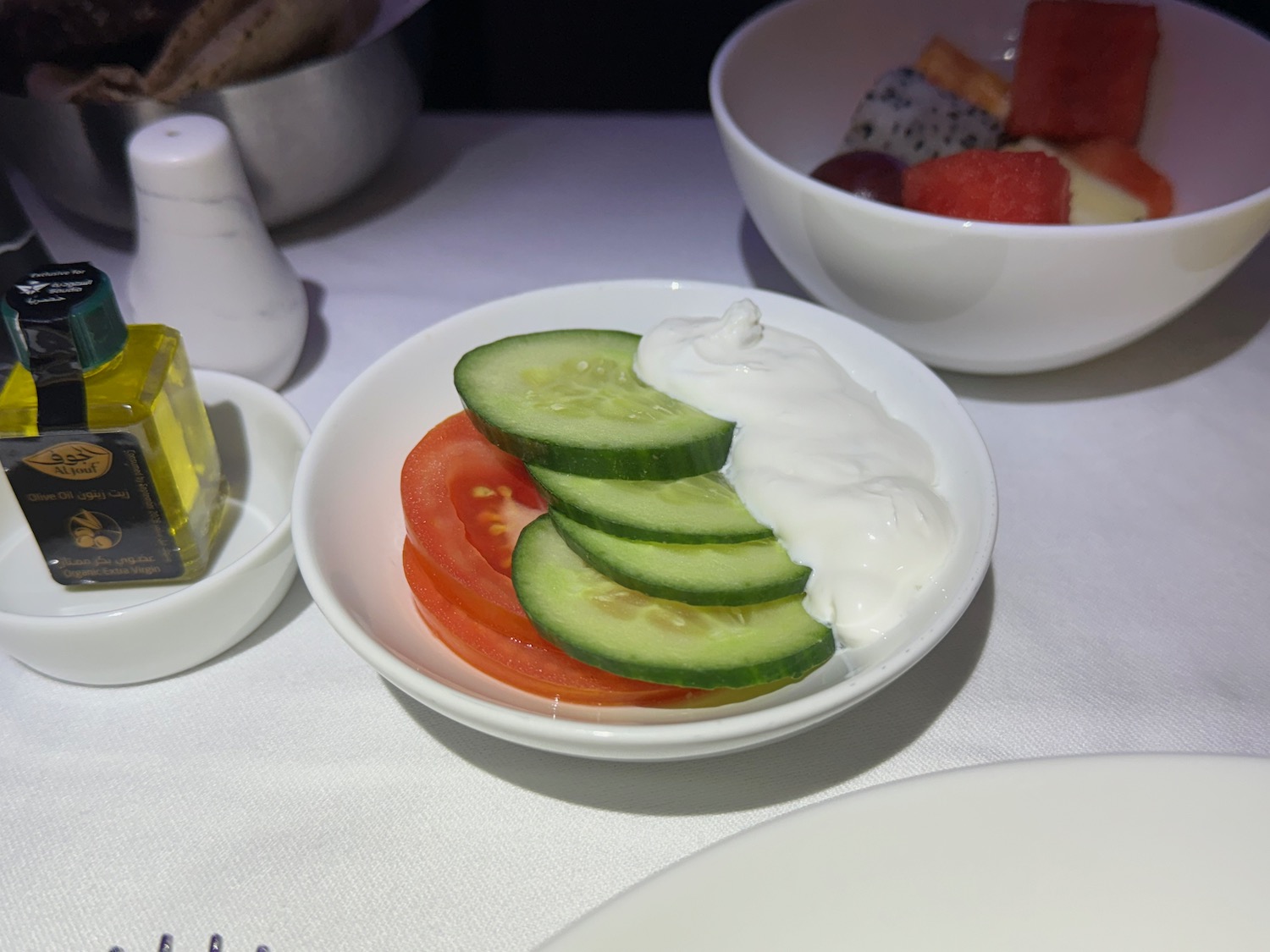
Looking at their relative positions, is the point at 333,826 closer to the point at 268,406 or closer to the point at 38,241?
the point at 268,406

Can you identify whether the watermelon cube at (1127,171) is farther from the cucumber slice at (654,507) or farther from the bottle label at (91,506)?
the bottle label at (91,506)

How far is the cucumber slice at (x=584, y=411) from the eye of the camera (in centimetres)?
90

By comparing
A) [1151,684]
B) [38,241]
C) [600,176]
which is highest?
[38,241]

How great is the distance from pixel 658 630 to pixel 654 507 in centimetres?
12

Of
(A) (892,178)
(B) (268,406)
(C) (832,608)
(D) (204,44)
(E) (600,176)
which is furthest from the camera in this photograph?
(E) (600,176)

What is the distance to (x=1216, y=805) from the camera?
69cm

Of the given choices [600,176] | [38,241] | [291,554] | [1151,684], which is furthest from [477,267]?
[1151,684]

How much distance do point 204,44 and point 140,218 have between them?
1.09ft

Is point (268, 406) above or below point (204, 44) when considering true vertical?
below

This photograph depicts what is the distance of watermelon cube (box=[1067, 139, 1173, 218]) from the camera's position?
1.31 metres

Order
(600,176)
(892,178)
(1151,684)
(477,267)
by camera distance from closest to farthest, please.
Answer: (1151,684), (892,178), (477,267), (600,176)

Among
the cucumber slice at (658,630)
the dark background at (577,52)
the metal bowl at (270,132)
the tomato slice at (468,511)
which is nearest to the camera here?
the cucumber slice at (658,630)

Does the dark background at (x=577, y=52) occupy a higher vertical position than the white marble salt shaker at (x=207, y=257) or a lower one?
lower

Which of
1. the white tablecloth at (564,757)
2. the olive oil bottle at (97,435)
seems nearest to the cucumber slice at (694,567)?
the white tablecloth at (564,757)
